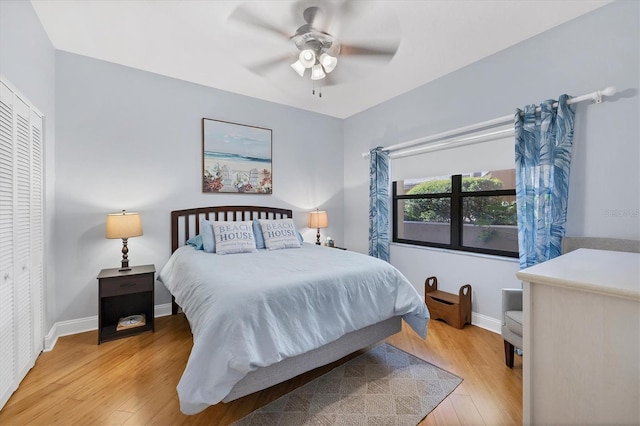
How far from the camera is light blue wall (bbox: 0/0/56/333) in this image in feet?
5.69

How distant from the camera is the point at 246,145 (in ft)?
12.3

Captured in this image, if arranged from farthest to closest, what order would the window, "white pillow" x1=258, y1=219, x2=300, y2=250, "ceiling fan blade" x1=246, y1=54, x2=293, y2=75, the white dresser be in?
"white pillow" x1=258, y1=219, x2=300, y2=250
the window
"ceiling fan blade" x1=246, y1=54, x2=293, y2=75
the white dresser

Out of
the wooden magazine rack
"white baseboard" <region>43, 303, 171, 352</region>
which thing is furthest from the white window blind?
"white baseboard" <region>43, 303, 171, 352</region>

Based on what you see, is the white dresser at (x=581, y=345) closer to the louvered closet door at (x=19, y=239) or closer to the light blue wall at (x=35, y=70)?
the louvered closet door at (x=19, y=239)

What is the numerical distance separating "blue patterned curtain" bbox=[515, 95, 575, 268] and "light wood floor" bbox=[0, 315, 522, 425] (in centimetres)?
97

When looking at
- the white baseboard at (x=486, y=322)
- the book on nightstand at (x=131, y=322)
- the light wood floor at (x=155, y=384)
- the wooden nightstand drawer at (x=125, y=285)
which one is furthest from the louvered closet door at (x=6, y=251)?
the white baseboard at (x=486, y=322)

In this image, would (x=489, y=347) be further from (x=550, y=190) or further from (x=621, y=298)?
(x=621, y=298)

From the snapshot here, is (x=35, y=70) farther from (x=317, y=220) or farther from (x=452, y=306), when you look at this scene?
(x=452, y=306)

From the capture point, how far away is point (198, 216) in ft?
11.2

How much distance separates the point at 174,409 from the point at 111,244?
6.51 feet

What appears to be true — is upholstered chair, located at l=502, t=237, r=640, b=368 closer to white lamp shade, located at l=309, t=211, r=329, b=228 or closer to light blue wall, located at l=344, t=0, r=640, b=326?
light blue wall, located at l=344, t=0, r=640, b=326

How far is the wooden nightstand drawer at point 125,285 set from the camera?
2.53 metres

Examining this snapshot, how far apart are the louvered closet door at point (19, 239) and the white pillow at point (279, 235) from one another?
1.93m

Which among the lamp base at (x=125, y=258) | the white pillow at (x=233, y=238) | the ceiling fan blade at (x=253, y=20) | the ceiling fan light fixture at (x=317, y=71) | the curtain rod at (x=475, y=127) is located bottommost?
the lamp base at (x=125, y=258)
